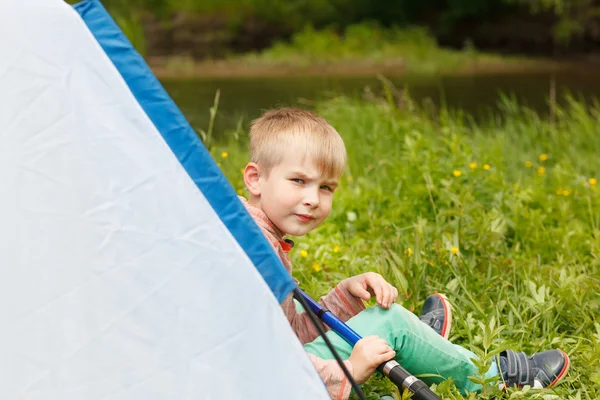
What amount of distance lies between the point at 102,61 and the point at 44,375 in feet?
2.09

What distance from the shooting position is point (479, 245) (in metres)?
2.91

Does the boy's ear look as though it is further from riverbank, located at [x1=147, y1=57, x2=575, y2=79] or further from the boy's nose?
riverbank, located at [x1=147, y1=57, x2=575, y2=79]

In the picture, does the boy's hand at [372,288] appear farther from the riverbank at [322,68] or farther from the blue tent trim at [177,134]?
the riverbank at [322,68]

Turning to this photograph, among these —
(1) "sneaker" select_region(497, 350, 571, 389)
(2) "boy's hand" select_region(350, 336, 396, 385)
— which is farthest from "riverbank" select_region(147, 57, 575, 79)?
(2) "boy's hand" select_region(350, 336, 396, 385)

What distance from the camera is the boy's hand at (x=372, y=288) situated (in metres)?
2.02

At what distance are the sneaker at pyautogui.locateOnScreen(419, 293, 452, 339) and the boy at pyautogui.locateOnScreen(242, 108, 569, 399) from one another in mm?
137

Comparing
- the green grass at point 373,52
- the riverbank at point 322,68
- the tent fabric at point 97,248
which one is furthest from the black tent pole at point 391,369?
the green grass at point 373,52

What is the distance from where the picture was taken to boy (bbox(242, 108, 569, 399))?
1.94m

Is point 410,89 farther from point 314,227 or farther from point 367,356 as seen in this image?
point 367,356

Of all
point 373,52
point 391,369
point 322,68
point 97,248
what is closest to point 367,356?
point 391,369

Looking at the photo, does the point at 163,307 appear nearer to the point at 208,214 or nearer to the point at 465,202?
the point at 208,214

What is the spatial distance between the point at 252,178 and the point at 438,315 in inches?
28.7

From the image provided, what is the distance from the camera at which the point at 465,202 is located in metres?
3.13

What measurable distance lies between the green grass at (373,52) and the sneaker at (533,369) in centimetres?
1343
